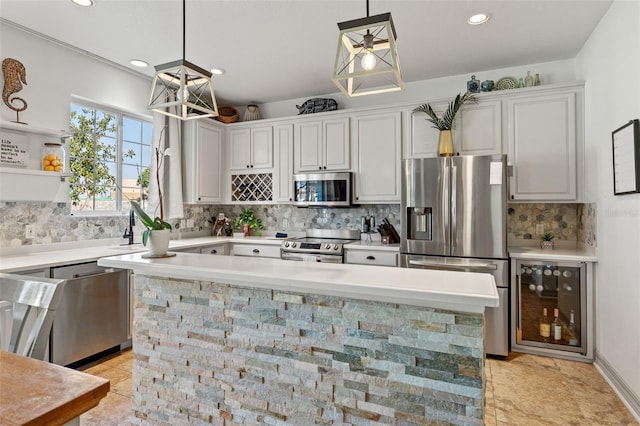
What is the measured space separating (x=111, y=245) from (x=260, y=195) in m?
1.77

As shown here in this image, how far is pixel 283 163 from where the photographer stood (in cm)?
435

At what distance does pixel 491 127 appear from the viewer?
335 centimetres

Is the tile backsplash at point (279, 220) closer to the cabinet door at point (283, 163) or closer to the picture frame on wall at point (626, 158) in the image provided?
the cabinet door at point (283, 163)

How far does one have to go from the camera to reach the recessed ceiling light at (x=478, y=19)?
2.62 metres

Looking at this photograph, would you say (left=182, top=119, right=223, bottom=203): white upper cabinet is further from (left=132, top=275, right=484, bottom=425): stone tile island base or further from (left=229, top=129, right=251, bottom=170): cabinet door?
(left=132, top=275, right=484, bottom=425): stone tile island base

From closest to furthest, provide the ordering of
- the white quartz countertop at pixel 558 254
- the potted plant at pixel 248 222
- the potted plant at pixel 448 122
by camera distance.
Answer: the white quartz countertop at pixel 558 254 → the potted plant at pixel 448 122 → the potted plant at pixel 248 222

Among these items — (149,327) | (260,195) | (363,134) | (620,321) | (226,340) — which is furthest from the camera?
(260,195)

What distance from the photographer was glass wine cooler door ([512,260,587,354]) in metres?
2.92

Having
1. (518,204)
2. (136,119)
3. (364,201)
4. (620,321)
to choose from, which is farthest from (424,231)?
(136,119)

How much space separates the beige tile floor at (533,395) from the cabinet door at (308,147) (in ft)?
8.64

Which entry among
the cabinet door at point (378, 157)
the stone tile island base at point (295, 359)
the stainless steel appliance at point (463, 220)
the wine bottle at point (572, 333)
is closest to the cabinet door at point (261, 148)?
the cabinet door at point (378, 157)

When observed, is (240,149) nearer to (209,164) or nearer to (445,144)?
(209,164)

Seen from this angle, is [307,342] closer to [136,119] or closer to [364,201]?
[364,201]

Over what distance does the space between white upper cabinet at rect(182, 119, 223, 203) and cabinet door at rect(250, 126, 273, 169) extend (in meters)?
0.51
